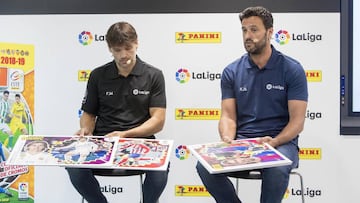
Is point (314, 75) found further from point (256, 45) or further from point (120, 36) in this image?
point (120, 36)

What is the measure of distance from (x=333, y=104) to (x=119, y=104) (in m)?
1.51

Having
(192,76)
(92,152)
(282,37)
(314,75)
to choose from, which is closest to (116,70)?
(92,152)

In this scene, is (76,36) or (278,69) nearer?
(278,69)

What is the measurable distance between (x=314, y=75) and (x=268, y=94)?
849 mm

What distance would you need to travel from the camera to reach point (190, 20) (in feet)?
9.93

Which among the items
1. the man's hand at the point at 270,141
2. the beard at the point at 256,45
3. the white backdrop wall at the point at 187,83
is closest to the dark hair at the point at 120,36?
the beard at the point at 256,45

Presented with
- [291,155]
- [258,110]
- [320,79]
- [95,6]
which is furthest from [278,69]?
[95,6]

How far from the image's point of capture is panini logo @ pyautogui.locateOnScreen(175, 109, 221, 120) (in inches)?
119

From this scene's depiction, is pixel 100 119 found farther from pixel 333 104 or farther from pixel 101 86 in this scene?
pixel 333 104

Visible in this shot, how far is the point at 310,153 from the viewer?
2.99 m

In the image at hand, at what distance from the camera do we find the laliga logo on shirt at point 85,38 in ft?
10.1

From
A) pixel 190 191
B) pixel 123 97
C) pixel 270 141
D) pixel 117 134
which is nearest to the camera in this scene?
pixel 270 141

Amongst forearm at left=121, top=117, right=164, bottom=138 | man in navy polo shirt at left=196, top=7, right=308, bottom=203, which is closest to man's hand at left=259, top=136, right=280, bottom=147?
man in navy polo shirt at left=196, top=7, right=308, bottom=203

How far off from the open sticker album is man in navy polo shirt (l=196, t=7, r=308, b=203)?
0.29 metres
